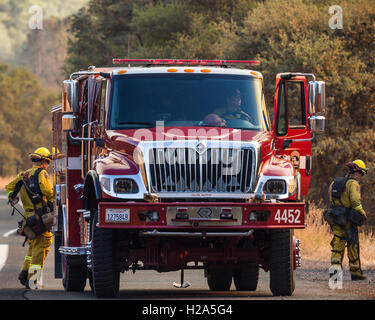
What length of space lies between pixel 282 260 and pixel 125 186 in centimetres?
193

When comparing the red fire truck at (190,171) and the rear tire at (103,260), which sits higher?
the red fire truck at (190,171)

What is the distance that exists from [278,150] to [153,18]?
30.5m

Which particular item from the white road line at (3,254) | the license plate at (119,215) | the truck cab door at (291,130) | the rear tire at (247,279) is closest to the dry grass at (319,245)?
the rear tire at (247,279)

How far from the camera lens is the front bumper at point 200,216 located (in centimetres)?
1135

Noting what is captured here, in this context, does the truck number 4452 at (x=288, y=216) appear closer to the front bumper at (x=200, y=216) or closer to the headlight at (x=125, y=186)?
the front bumper at (x=200, y=216)

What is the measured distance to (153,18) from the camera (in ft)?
141

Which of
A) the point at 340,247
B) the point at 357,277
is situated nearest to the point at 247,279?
the point at 340,247

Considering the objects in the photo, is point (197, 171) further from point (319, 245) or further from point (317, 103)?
point (319, 245)

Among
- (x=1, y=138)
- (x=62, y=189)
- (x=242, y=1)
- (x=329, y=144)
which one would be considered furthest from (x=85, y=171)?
(x=1, y=138)

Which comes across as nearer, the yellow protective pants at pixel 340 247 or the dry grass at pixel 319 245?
the yellow protective pants at pixel 340 247

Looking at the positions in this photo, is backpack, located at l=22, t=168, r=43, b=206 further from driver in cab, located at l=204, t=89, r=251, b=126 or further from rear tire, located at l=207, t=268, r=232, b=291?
driver in cab, located at l=204, t=89, r=251, b=126

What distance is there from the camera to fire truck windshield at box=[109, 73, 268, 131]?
12680 millimetres

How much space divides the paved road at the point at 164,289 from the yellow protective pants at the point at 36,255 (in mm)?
294
